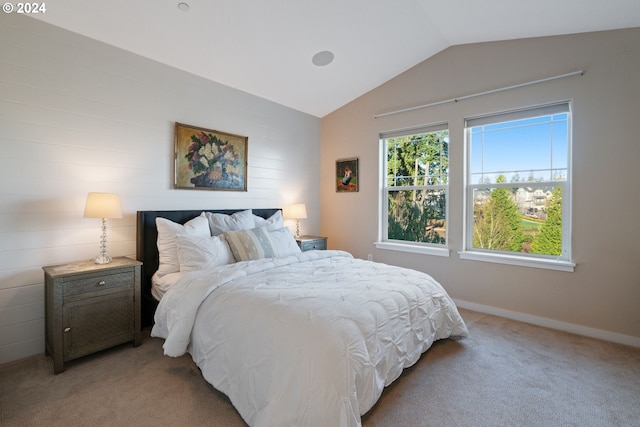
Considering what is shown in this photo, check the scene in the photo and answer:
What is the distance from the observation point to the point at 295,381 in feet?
4.58

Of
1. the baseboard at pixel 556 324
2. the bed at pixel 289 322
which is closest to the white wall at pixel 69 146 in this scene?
the bed at pixel 289 322

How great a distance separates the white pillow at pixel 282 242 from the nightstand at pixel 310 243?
2.21ft

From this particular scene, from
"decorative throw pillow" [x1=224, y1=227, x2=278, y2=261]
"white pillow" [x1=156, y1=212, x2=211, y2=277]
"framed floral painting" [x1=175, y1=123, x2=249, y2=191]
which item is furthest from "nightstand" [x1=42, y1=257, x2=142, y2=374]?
"framed floral painting" [x1=175, y1=123, x2=249, y2=191]

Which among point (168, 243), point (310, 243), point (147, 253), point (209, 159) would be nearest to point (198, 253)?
point (168, 243)

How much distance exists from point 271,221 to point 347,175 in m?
1.45

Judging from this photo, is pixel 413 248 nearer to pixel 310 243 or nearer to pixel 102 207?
pixel 310 243

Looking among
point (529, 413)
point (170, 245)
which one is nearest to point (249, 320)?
point (170, 245)

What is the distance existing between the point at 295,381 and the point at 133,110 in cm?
281

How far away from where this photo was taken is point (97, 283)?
2.30 metres

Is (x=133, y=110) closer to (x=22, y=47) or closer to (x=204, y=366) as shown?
(x=22, y=47)

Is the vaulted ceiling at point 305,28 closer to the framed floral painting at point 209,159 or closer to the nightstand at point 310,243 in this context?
the framed floral painting at point 209,159

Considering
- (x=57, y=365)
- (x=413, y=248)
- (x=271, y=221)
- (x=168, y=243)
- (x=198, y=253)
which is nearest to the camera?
(x=57, y=365)

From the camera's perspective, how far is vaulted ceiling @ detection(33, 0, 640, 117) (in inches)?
96.0

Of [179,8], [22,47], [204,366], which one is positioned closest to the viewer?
[204,366]
